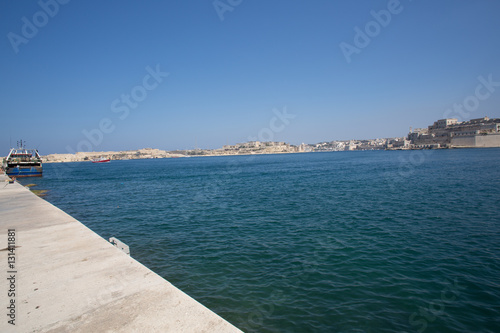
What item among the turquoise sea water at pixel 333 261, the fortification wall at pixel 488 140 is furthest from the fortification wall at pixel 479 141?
the turquoise sea water at pixel 333 261

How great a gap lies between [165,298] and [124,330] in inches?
31.5

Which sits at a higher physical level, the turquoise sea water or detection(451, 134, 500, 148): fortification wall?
detection(451, 134, 500, 148): fortification wall

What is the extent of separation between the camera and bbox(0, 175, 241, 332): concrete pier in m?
3.41

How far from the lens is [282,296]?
6.75 metres

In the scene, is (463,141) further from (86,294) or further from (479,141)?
(86,294)

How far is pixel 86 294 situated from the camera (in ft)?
13.8

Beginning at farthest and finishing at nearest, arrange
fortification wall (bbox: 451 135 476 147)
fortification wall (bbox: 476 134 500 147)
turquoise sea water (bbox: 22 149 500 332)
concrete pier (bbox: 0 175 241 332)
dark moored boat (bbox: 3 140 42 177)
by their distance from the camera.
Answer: fortification wall (bbox: 451 135 476 147) → fortification wall (bbox: 476 134 500 147) → dark moored boat (bbox: 3 140 42 177) → turquoise sea water (bbox: 22 149 500 332) → concrete pier (bbox: 0 175 241 332)

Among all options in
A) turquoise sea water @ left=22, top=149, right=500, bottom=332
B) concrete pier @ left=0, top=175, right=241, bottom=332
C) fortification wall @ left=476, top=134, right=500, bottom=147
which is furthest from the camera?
fortification wall @ left=476, top=134, right=500, bottom=147

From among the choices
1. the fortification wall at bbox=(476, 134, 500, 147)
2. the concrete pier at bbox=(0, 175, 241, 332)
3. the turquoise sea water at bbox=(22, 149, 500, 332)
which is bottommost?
the turquoise sea water at bbox=(22, 149, 500, 332)

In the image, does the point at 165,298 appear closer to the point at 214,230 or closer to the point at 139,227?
the point at 214,230

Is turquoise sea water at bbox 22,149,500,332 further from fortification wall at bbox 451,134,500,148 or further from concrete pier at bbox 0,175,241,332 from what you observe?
fortification wall at bbox 451,134,500,148

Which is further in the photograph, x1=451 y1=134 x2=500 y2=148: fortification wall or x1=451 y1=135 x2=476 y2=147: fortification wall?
x1=451 y1=135 x2=476 y2=147: fortification wall

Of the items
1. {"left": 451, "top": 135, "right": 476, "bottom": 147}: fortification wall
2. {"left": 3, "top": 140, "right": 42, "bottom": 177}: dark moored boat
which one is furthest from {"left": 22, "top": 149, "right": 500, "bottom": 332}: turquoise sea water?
{"left": 451, "top": 135, "right": 476, "bottom": 147}: fortification wall

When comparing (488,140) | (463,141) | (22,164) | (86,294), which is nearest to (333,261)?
(86,294)
